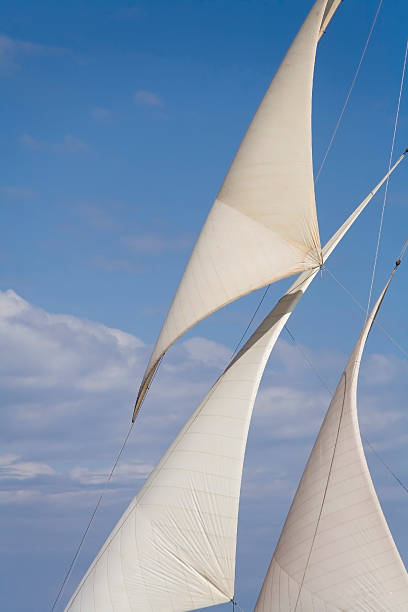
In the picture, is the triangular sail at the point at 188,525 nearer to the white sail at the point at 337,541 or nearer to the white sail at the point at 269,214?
the white sail at the point at 337,541

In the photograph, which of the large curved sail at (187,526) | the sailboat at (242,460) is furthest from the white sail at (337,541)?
the large curved sail at (187,526)

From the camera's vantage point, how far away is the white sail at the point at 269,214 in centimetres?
2695

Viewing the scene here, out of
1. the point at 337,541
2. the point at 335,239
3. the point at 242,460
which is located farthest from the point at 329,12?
the point at 337,541

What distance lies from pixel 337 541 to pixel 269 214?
28.4 feet

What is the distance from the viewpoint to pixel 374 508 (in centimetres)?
2264

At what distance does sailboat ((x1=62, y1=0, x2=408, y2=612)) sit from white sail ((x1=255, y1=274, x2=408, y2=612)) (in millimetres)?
25

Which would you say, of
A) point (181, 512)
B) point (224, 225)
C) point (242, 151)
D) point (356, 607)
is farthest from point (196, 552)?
point (242, 151)

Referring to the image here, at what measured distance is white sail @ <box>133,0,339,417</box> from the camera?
2695 cm

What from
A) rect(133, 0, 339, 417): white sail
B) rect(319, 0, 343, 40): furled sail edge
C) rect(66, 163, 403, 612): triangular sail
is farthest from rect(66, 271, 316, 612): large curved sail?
rect(319, 0, 343, 40): furled sail edge

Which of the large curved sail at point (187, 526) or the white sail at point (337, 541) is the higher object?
the large curved sail at point (187, 526)

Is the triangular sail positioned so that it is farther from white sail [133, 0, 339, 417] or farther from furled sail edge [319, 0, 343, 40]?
furled sail edge [319, 0, 343, 40]

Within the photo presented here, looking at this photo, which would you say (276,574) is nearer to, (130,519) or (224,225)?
(130,519)

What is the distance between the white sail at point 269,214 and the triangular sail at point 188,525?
197 cm

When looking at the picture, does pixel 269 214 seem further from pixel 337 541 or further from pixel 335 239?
pixel 337 541
